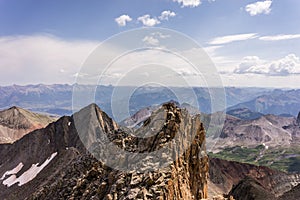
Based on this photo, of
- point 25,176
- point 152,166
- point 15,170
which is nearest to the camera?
point 152,166

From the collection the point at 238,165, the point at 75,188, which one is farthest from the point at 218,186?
the point at 75,188

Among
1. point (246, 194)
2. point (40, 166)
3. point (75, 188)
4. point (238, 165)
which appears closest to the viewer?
point (75, 188)

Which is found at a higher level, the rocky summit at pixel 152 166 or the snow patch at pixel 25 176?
the rocky summit at pixel 152 166

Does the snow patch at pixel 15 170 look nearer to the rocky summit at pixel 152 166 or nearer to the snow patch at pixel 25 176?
the snow patch at pixel 25 176

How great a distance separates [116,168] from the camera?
24.3 m

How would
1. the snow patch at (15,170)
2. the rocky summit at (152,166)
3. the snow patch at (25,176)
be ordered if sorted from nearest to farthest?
1. the rocky summit at (152,166)
2. the snow patch at (25,176)
3. the snow patch at (15,170)

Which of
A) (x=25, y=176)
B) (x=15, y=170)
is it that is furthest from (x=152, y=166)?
(x=15, y=170)

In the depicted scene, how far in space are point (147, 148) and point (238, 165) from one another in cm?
15202

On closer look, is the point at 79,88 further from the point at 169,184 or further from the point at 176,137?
the point at 169,184

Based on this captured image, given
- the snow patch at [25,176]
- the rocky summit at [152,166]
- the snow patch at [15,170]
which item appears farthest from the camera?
the snow patch at [15,170]

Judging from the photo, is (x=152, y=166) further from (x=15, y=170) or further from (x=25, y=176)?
(x=15, y=170)

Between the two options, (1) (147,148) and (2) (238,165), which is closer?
(1) (147,148)

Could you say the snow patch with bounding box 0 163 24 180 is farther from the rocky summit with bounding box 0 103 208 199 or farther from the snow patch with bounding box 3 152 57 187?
the rocky summit with bounding box 0 103 208 199

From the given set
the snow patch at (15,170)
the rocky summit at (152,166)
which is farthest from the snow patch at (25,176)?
the rocky summit at (152,166)
